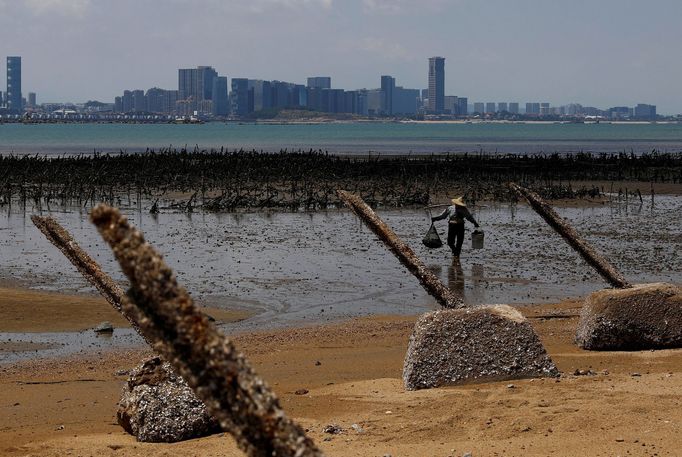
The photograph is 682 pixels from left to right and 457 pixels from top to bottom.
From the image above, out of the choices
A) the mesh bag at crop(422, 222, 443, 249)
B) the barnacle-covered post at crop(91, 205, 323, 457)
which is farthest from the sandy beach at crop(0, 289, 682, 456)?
the mesh bag at crop(422, 222, 443, 249)

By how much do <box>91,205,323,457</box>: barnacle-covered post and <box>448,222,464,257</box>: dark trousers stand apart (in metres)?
18.4

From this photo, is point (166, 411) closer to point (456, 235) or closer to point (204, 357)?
point (204, 357)

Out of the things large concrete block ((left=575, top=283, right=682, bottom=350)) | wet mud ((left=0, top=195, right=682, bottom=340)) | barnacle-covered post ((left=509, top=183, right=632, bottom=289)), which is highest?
barnacle-covered post ((left=509, top=183, right=632, bottom=289))

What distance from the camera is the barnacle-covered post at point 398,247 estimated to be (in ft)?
32.2

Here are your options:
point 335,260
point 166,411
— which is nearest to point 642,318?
point 166,411

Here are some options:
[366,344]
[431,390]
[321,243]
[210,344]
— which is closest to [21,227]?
[321,243]

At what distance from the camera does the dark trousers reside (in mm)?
22281

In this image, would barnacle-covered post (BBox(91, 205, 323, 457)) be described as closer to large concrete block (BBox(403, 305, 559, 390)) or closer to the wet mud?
large concrete block (BBox(403, 305, 559, 390))

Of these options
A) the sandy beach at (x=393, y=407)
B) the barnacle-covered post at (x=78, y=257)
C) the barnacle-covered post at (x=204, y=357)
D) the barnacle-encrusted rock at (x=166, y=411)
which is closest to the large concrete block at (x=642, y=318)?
the sandy beach at (x=393, y=407)

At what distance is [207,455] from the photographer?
7969 millimetres

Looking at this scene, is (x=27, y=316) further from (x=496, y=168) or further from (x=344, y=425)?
(x=496, y=168)

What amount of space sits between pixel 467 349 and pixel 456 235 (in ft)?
42.5

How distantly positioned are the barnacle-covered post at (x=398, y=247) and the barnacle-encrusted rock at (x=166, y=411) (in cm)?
230

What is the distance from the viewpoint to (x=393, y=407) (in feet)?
29.9
